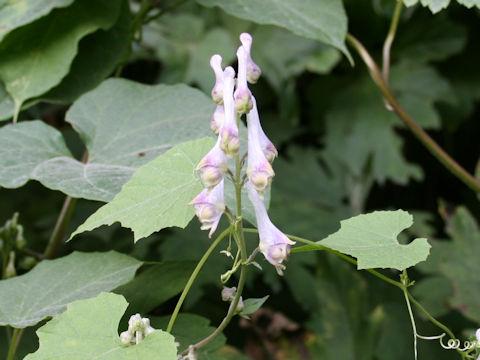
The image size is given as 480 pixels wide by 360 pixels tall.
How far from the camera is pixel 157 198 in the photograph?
72 centimetres

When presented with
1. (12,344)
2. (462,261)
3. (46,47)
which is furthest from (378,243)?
(462,261)

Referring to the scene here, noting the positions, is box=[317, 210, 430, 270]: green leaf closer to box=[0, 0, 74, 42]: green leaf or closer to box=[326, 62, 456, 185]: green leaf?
box=[0, 0, 74, 42]: green leaf

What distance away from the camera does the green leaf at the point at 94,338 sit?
618mm

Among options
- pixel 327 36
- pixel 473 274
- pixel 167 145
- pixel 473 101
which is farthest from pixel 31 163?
pixel 473 101

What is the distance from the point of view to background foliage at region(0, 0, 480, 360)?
0.92 m

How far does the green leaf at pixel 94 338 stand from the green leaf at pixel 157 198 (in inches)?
3.4

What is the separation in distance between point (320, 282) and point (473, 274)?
0.43 m

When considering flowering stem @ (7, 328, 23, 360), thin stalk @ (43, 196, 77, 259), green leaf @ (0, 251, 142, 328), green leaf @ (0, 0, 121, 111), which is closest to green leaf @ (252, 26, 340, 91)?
green leaf @ (0, 0, 121, 111)

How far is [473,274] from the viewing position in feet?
5.10

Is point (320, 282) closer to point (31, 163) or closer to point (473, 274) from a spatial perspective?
point (473, 274)

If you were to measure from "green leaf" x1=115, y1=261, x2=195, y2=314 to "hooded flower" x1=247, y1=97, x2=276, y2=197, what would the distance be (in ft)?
1.19

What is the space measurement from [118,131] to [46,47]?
0.25m

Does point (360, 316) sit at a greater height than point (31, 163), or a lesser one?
lesser

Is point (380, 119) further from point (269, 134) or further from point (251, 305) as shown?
point (251, 305)
